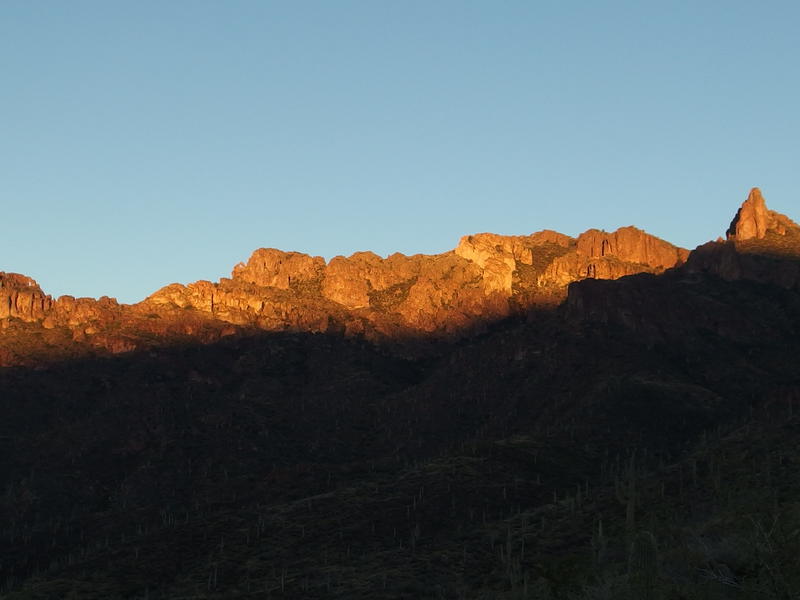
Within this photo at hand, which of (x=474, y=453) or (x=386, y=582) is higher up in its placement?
(x=474, y=453)

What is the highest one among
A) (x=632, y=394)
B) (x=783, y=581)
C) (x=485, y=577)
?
(x=632, y=394)

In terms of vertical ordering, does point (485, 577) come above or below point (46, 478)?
below

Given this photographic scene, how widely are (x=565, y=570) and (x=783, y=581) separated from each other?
4088 cm

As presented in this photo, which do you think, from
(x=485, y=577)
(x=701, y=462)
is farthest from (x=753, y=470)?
(x=485, y=577)

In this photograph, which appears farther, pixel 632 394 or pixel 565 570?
pixel 632 394

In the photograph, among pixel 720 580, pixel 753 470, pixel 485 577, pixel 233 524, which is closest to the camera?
pixel 720 580

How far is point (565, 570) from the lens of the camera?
73875 mm

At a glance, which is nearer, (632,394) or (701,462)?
(701,462)

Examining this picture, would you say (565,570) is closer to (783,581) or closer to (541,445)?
(783,581)

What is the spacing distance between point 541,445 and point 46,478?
8088 cm

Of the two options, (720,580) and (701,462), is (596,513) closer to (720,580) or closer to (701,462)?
(701,462)

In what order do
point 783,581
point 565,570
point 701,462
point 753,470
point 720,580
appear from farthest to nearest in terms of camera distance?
1. point 701,462
2. point 753,470
3. point 565,570
4. point 720,580
5. point 783,581

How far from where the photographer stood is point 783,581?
3400 centimetres

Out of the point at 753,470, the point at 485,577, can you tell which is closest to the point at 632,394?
the point at 753,470
